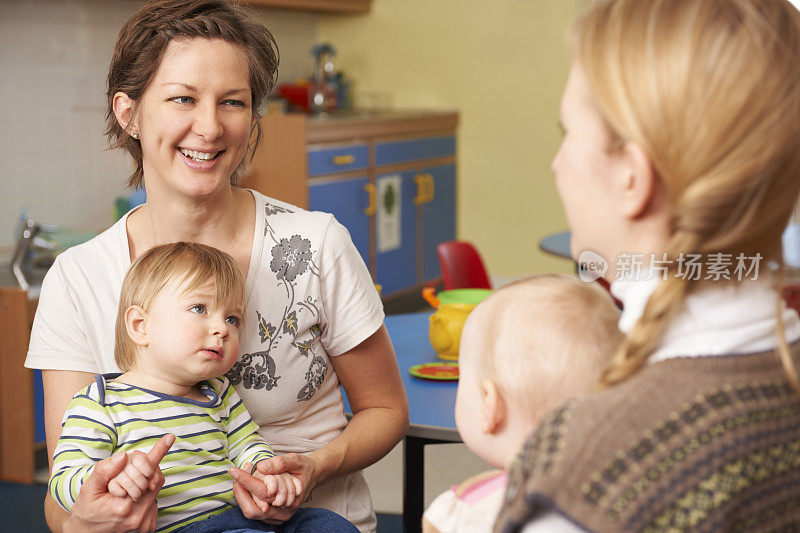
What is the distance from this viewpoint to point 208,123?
142 cm

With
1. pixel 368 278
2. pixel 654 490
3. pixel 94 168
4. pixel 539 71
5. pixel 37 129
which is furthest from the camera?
pixel 539 71

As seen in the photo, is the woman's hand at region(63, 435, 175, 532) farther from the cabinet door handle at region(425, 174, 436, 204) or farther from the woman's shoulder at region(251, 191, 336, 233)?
the cabinet door handle at region(425, 174, 436, 204)

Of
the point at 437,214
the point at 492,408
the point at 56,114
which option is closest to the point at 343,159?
the point at 437,214

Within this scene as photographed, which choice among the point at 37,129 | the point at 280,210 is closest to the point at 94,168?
the point at 37,129

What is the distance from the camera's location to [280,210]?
A: 1.60m

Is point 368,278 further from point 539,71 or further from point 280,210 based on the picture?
point 539,71

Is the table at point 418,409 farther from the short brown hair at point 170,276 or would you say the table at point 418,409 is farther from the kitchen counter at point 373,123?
the kitchen counter at point 373,123

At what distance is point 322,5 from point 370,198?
1309 mm

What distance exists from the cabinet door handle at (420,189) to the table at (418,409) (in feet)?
10.8

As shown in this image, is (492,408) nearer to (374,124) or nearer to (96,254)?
(96,254)

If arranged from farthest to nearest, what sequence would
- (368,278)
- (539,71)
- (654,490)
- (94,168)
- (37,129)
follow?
(539,71), (94,168), (37,129), (368,278), (654,490)

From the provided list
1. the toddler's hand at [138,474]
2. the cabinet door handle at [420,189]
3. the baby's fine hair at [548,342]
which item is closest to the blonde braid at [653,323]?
the baby's fine hair at [548,342]

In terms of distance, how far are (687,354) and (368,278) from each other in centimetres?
88

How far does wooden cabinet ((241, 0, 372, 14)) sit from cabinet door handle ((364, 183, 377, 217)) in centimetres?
113
